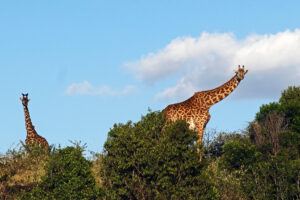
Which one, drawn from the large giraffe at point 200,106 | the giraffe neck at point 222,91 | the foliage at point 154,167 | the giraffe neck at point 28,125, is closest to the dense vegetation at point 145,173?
the foliage at point 154,167

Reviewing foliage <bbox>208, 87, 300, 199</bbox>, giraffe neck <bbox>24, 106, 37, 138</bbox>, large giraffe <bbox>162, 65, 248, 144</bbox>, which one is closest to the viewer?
foliage <bbox>208, 87, 300, 199</bbox>

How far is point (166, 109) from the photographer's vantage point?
30.3 m

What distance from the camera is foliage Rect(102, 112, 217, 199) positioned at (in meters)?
20.6

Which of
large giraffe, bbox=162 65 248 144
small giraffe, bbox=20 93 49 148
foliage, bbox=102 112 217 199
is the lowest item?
foliage, bbox=102 112 217 199

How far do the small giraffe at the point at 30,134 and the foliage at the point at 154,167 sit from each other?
39.8 feet

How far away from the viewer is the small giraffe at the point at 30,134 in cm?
3316

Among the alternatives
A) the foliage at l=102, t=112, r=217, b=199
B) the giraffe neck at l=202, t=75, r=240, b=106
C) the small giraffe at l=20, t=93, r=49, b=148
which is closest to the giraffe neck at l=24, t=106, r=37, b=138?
the small giraffe at l=20, t=93, r=49, b=148

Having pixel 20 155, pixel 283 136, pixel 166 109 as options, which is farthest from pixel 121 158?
pixel 283 136

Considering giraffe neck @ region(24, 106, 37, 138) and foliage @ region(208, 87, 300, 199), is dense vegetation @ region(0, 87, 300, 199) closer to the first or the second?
foliage @ region(208, 87, 300, 199)

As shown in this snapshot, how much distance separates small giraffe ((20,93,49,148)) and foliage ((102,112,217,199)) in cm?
1214

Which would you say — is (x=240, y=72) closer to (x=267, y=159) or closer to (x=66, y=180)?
(x=267, y=159)

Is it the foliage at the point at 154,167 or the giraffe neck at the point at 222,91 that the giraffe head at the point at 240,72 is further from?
the foliage at the point at 154,167

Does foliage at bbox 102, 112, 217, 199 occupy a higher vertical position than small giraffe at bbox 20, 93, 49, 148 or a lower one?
lower

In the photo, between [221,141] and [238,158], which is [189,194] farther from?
[221,141]
